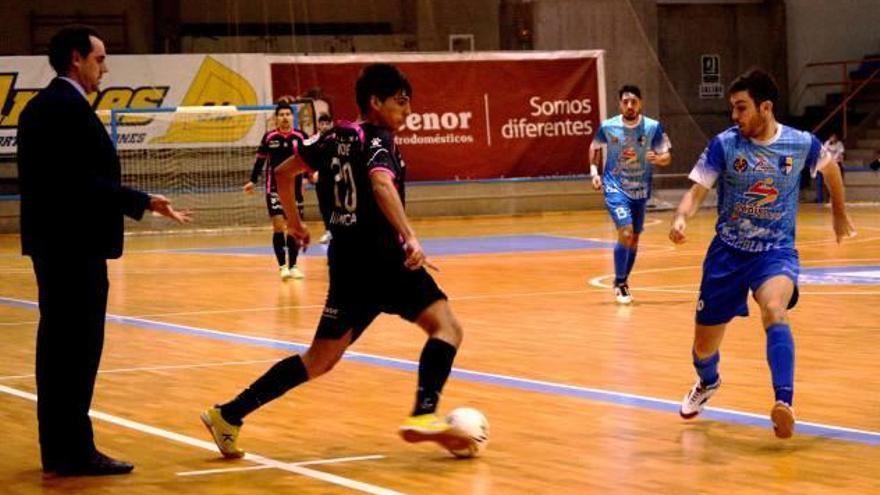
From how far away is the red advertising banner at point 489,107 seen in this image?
3478 centimetres

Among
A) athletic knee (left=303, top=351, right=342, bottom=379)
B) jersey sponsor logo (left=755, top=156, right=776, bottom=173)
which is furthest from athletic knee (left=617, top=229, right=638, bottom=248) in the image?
athletic knee (left=303, top=351, right=342, bottom=379)

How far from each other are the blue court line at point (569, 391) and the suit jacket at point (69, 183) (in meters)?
3.62

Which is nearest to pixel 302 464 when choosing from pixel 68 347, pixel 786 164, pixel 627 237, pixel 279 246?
pixel 68 347

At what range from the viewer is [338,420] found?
9820 millimetres

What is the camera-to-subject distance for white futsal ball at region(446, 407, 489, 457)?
8211 mm

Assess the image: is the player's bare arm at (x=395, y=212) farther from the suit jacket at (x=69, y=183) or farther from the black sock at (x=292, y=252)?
the black sock at (x=292, y=252)

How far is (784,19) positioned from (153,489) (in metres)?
39.3

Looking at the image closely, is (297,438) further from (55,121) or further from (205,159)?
(205,159)

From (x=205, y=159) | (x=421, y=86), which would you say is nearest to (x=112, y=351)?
(x=205, y=159)

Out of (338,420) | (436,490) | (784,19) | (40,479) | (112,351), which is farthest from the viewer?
(784,19)

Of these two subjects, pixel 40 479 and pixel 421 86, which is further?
pixel 421 86

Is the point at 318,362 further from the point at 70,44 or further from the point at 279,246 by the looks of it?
the point at 279,246

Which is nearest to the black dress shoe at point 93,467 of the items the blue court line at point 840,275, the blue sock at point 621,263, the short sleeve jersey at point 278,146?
the blue sock at point 621,263

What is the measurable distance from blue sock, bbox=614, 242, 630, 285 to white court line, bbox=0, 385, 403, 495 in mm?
7197
